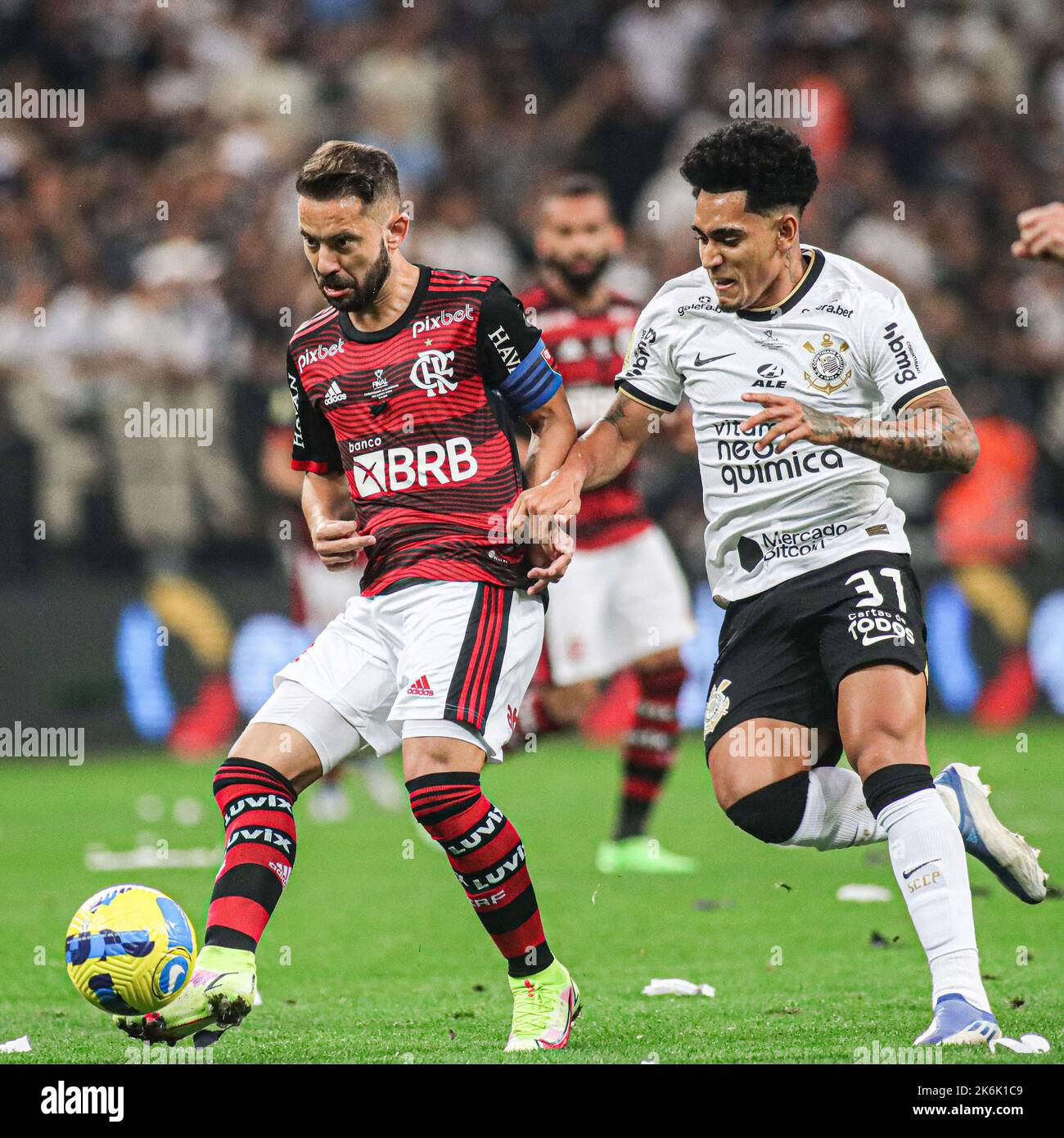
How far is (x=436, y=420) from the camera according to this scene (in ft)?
17.0

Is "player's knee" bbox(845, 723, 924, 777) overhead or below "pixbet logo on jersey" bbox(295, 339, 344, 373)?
below

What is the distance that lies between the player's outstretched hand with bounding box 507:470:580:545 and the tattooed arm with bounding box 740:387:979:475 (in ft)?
1.91

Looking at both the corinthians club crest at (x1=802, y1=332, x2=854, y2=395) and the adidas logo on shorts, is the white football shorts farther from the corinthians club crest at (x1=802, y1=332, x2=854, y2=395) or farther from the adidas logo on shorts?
the corinthians club crest at (x1=802, y1=332, x2=854, y2=395)

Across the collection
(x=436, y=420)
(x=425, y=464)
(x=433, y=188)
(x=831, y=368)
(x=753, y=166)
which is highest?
(x=433, y=188)

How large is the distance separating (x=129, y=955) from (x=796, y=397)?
239 cm

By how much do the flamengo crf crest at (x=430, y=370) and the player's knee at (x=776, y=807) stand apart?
57.7 inches

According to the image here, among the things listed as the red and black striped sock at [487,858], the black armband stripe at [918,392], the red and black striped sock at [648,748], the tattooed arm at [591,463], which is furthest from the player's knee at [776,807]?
the red and black striped sock at [648,748]

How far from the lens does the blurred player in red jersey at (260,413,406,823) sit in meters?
10.9

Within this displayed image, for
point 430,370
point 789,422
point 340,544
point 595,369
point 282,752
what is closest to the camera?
point 789,422

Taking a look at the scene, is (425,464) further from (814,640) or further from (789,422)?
(814,640)

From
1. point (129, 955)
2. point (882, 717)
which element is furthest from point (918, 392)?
point (129, 955)

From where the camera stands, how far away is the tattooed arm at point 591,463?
5039mm

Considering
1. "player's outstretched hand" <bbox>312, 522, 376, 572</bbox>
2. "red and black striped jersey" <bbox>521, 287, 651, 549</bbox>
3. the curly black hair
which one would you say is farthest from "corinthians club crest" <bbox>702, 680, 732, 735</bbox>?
"red and black striped jersey" <bbox>521, 287, 651, 549</bbox>

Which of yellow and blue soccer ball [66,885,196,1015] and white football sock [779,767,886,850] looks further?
white football sock [779,767,886,850]
